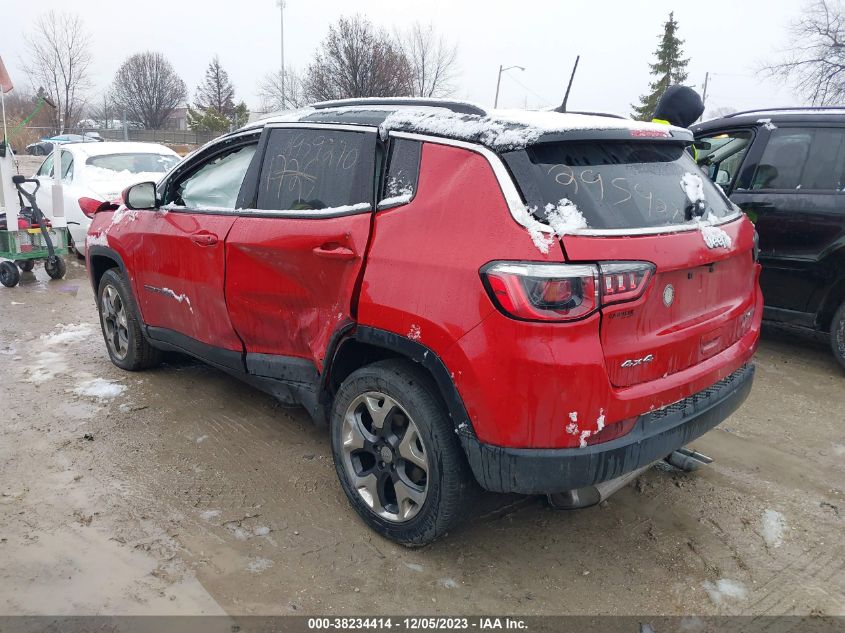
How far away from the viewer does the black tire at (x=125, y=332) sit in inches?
185

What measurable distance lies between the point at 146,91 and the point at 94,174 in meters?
67.1

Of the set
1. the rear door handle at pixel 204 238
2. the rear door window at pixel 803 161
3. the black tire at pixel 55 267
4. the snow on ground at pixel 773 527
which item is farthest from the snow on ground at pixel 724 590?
the black tire at pixel 55 267

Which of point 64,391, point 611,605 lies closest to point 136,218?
point 64,391

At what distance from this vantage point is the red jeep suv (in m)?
2.35

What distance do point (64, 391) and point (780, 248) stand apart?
17.7ft

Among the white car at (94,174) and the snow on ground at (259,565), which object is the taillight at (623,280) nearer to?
the snow on ground at (259,565)

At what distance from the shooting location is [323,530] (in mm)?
3072

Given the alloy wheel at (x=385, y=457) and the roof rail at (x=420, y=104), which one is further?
the roof rail at (x=420, y=104)

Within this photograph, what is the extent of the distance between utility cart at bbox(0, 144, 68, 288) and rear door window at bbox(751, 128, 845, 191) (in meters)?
7.62

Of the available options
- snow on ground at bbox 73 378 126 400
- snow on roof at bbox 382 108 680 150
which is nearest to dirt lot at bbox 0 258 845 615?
snow on ground at bbox 73 378 126 400

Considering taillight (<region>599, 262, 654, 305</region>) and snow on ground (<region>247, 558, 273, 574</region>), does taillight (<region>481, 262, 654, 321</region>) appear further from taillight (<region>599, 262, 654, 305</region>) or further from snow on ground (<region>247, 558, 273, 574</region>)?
snow on ground (<region>247, 558, 273, 574</region>)

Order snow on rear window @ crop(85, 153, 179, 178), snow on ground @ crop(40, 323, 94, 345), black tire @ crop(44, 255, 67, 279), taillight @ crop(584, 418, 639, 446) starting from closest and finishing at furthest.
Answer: taillight @ crop(584, 418, 639, 446), snow on ground @ crop(40, 323, 94, 345), black tire @ crop(44, 255, 67, 279), snow on rear window @ crop(85, 153, 179, 178)

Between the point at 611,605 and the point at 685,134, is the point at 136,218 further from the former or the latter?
the point at 611,605

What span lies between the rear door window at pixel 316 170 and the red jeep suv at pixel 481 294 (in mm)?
11
